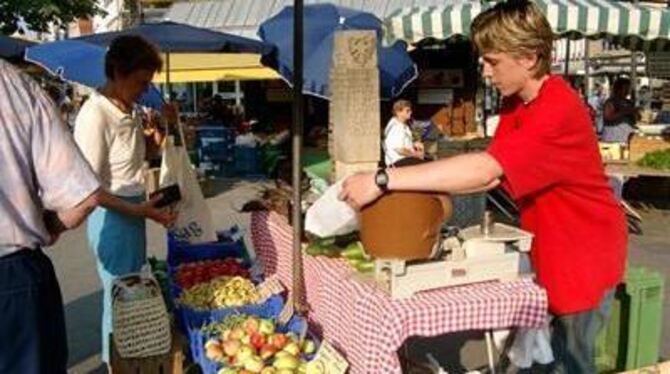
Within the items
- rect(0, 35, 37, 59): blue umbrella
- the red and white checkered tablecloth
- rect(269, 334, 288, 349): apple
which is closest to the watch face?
the red and white checkered tablecloth

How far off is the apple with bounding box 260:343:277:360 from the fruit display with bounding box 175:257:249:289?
37.6 inches

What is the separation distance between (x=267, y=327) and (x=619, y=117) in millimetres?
8217

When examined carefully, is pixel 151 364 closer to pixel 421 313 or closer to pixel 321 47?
pixel 421 313

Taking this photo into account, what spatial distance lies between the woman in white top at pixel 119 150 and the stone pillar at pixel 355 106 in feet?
3.62

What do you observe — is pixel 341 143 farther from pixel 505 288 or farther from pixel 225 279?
pixel 505 288

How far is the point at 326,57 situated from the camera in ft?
31.4

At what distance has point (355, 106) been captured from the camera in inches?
186

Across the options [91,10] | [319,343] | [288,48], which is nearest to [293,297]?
[319,343]

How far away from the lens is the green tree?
19.4 m

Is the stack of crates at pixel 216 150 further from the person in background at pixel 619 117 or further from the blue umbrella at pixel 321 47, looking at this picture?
the person in background at pixel 619 117

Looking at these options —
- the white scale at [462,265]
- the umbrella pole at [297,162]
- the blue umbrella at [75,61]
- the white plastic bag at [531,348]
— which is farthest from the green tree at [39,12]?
the white plastic bag at [531,348]

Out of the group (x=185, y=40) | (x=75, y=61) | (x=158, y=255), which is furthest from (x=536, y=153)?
(x=75, y=61)

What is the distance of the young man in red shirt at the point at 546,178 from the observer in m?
2.30

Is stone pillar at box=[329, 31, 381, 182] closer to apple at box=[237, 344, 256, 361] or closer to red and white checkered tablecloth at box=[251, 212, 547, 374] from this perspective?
apple at box=[237, 344, 256, 361]
